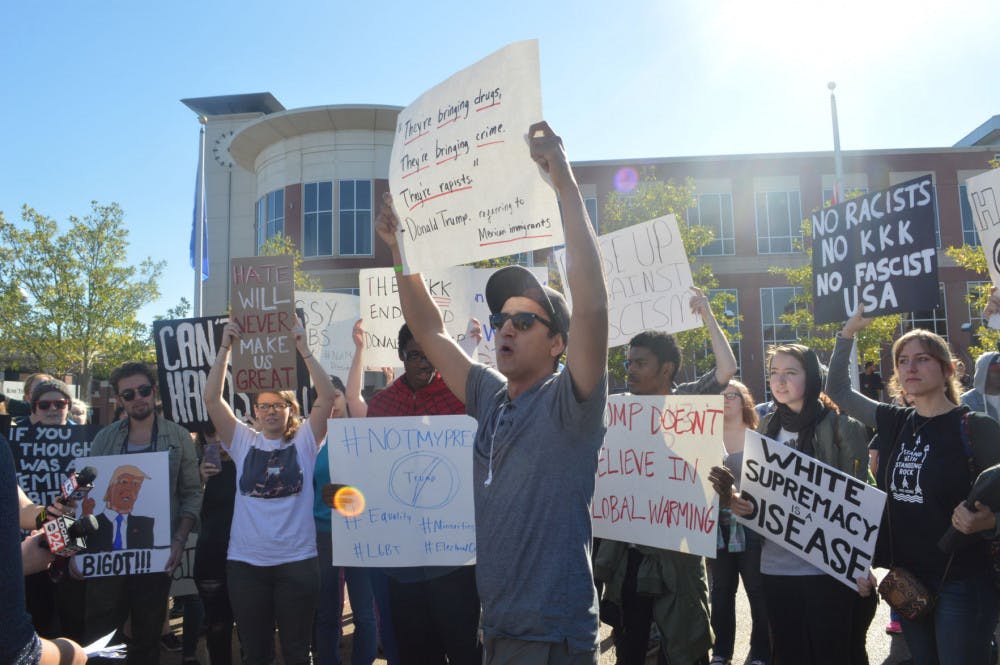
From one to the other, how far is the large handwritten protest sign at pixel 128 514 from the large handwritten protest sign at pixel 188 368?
5.24ft

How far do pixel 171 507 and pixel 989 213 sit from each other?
18.6 feet

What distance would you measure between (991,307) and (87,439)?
584 centimetres

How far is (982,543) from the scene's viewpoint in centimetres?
331

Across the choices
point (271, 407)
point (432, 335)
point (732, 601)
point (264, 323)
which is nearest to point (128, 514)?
point (271, 407)

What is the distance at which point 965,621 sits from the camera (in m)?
3.26

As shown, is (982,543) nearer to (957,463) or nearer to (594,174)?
(957,463)

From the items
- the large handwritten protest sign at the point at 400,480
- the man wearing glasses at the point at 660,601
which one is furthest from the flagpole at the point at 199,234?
the man wearing glasses at the point at 660,601

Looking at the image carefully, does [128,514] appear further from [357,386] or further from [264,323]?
[357,386]

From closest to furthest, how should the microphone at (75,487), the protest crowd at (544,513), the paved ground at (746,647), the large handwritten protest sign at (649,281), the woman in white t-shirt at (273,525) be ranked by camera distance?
the protest crowd at (544,513)
the microphone at (75,487)
the woman in white t-shirt at (273,525)
the paved ground at (746,647)
the large handwritten protest sign at (649,281)

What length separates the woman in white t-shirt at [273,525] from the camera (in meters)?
4.15

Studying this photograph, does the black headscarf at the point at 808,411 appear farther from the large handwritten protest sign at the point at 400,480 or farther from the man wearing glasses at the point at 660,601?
the large handwritten protest sign at the point at 400,480

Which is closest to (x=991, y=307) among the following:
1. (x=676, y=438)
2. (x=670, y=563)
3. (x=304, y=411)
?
(x=676, y=438)

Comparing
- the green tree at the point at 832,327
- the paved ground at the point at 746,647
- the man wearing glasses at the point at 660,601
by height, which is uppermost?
the green tree at the point at 832,327

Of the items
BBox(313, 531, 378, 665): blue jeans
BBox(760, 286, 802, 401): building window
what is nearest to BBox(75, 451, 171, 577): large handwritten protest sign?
BBox(313, 531, 378, 665): blue jeans
